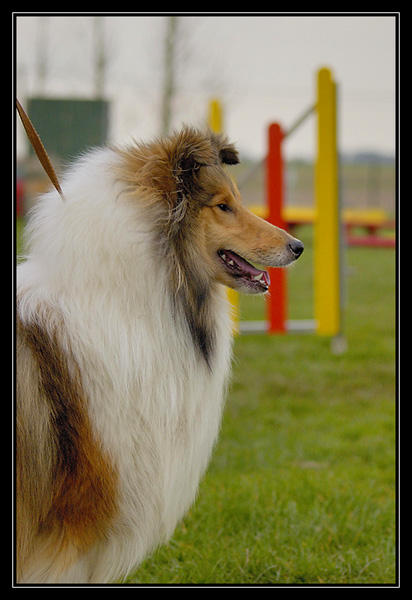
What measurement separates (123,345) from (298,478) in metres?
2.21

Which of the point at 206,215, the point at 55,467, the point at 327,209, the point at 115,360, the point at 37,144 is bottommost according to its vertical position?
the point at 55,467

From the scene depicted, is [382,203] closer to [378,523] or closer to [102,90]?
[102,90]

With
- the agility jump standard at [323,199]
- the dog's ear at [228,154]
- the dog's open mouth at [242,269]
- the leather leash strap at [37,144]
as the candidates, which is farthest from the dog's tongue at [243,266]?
the agility jump standard at [323,199]

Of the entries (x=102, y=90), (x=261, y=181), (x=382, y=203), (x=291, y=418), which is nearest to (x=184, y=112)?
(x=102, y=90)

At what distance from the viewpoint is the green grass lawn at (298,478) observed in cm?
301

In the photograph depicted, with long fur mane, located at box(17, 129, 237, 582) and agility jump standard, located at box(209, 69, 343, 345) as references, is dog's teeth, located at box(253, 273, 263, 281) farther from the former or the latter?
agility jump standard, located at box(209, 69, 343, 345)

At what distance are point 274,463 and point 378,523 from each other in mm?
1047

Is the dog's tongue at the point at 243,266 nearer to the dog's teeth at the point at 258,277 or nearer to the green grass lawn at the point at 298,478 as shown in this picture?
the dog's teeth at the point at 258,277

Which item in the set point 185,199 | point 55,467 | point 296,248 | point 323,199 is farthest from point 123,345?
point 323,199

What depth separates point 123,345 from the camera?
2.26 m

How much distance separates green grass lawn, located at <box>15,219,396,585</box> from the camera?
301cm

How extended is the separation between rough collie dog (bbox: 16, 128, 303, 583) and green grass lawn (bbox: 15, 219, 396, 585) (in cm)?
82

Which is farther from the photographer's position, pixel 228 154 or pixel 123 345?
pixel 228 154

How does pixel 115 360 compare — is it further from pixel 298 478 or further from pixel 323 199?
pixel 323 199
